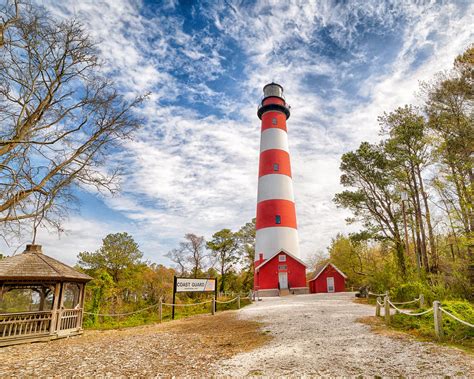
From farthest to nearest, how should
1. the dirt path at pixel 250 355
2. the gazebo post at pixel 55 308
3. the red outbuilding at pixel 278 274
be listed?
the red outbuilding at pixel 278 274, the gazebo post at pixel 55 308, the dirt path at pixel 250 355

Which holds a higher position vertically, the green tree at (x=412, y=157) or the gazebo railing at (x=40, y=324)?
the green tree at (x=412, y=157)

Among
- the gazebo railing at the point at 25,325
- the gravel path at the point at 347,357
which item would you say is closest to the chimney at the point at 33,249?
the gazebo railing at the point at 25,325

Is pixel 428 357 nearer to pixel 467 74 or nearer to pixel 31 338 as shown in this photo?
pixel 31 338

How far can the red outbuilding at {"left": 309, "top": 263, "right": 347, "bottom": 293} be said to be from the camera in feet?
85.4

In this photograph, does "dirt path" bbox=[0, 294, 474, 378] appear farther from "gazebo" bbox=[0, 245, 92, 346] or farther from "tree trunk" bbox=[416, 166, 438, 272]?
"tree trunk" bbox=[416, 166, 438, 272]

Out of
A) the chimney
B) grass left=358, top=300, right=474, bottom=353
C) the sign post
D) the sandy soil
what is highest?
the chimney

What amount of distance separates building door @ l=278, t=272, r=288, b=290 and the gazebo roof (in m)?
16.4

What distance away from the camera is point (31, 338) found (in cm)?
1004

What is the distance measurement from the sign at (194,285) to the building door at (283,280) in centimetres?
903

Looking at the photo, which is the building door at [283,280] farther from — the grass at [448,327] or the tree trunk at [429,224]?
the grass at [448,327]

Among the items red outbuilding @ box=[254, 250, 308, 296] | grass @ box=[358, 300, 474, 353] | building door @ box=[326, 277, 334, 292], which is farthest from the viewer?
building door @ box=[326, 277, 334, 292]

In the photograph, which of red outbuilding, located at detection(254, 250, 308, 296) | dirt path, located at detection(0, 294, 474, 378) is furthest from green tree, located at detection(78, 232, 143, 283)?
dirt path, located at detection(0, 294, 474, 378)

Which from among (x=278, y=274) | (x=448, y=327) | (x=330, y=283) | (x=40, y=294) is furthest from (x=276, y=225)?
(x=448, y=327)

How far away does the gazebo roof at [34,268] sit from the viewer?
10047 mm
